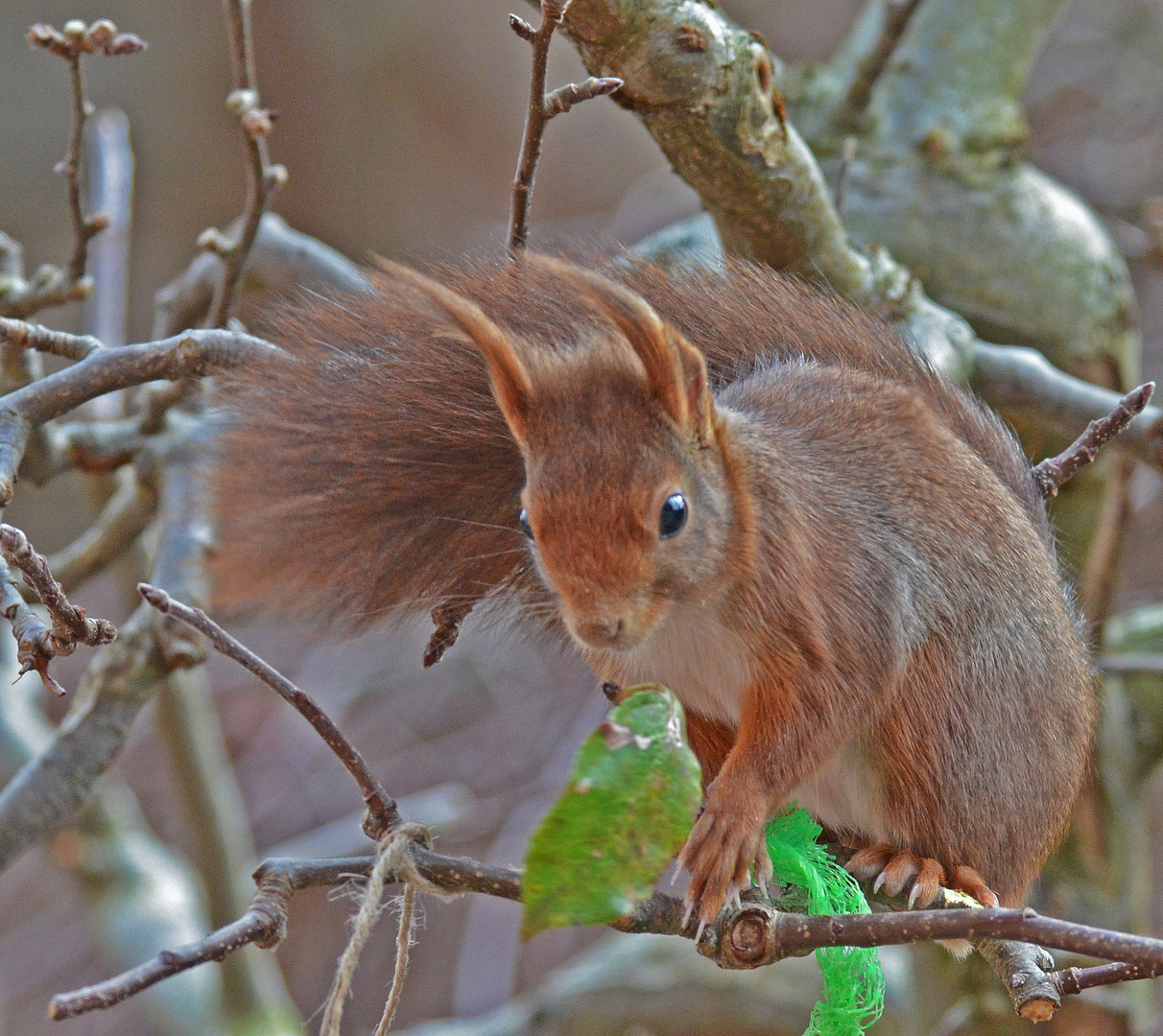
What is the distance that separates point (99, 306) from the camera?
1.80 meters

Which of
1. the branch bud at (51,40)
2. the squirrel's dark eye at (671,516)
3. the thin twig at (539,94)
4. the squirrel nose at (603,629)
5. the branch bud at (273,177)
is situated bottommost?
the squirrel nose at (603,629)

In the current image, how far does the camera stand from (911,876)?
1.04 meters

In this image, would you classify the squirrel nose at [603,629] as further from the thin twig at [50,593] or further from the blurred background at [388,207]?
the blurred background at [388,207]

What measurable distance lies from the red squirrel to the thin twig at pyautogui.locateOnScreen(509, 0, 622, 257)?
0.19ft

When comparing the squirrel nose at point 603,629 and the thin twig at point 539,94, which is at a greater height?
the thin twig at point 539,94

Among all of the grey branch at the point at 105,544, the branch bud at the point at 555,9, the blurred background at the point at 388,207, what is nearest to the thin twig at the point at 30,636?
the branch bud at the point at 555,9

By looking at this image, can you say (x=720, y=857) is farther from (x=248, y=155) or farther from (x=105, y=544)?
(x=105, y=544)

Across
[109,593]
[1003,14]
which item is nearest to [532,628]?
[1003,14]

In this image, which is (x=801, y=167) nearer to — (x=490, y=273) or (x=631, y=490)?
(x=490, y=273)

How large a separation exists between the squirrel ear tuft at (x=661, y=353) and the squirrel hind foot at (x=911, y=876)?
1.27 ft

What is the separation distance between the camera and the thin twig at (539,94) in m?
0.84

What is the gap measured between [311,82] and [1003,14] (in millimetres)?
2559

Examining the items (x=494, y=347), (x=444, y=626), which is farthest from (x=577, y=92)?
(x=444, y=626)

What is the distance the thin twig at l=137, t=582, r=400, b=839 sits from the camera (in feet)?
2.22
